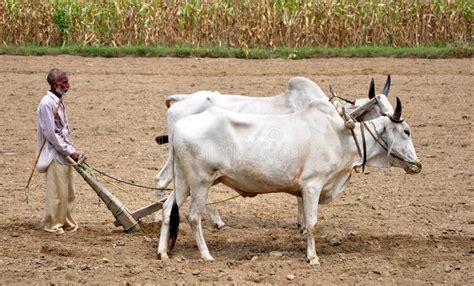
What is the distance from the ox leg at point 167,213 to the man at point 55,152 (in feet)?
3.72

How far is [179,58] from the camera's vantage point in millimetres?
20359

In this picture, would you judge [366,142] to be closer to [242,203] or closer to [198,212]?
[198,212]

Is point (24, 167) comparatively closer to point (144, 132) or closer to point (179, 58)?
point (144, 132)

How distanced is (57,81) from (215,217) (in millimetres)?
2206

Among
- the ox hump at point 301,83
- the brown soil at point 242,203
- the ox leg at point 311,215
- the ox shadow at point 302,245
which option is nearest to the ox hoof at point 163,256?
the brown soil at point 242,203

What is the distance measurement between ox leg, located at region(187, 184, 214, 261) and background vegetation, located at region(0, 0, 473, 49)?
41.2 feet

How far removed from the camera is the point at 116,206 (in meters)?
10.1

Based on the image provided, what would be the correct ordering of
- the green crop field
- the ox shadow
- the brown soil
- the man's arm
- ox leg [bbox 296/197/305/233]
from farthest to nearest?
the green crop field
ox leg [bbox 296/197/305/233]
the man's arm
the ox shadow
the brown soil

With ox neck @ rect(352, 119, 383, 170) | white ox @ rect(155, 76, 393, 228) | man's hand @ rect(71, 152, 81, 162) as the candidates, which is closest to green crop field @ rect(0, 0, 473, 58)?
white ox @ rect(155, 76, 393, 228)

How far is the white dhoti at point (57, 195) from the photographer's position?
10.0m

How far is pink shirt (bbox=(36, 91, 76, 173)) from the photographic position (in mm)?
9844

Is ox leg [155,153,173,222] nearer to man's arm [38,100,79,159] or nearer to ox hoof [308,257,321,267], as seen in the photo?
man's arm [38,100,79,159]

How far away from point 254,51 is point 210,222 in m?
10.2

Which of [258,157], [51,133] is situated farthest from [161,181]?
[258,157]
